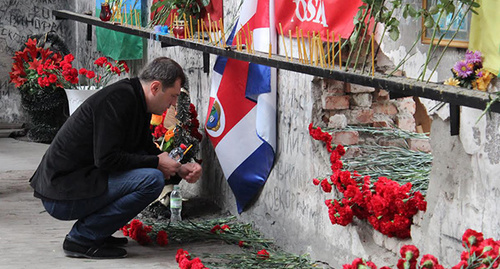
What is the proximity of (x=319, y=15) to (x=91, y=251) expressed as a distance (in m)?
2.09

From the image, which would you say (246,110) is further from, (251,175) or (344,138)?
(344,138)

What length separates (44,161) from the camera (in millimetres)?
5223

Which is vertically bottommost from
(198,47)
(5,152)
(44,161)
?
(5,152)

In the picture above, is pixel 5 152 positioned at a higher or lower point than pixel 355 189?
lower

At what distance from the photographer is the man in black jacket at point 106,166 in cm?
497

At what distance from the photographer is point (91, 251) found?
202 inches

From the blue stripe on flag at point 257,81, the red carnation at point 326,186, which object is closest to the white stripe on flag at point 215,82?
the blue stripe on flag at point 257,81

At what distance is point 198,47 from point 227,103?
0.46 meters

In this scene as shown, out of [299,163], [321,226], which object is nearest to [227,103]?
[299,163]

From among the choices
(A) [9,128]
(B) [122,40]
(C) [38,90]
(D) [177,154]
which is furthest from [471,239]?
(A) [9,128]

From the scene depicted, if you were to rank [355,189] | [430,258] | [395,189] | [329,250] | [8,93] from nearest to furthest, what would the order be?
1. [430,258]
2. [395,189]
3. [355,189]
4. [329,250]
5. [8,93]

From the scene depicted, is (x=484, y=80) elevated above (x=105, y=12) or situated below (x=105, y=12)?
below

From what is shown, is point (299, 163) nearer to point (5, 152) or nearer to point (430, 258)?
point (430, 258)

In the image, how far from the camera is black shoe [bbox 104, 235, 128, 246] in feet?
17.7
